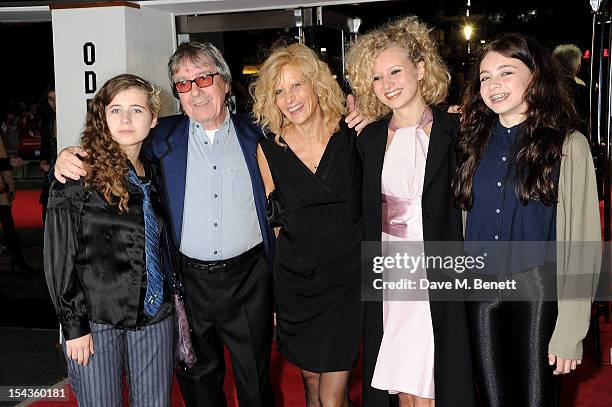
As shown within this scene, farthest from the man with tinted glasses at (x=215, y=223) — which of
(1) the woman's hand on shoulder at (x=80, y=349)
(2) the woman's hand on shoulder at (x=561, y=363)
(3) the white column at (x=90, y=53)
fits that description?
(3) the white column at (x=90, y=53)

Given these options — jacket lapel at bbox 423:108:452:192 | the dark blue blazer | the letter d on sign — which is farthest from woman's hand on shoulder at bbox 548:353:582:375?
Answer: the letter d on sign

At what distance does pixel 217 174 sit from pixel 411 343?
101 centimetres

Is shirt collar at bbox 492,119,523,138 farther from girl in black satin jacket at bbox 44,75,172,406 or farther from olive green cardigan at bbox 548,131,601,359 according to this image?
girl in black satin jacket at bbox 44,75,172,406

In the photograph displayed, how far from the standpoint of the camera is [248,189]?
2812mm

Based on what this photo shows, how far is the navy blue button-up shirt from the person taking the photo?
231cm

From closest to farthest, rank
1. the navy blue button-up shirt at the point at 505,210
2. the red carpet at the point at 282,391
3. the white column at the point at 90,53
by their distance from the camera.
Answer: the navy blue button-up shirt at the point at 505,210, the red carpet at the point at 282,391, the white column at the point at 90,53

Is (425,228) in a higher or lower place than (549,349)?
higher

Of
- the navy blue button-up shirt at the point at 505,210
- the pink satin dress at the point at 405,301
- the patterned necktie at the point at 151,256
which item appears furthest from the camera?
the pink satin dress at the point at 405,301

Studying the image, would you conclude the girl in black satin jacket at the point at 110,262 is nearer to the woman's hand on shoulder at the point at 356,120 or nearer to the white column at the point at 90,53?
the woman's hand on shoulder at the point at 356,120

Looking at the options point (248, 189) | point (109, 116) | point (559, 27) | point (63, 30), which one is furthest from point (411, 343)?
point (559, 27)

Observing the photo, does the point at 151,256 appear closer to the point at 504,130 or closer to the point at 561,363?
the point at 504,130

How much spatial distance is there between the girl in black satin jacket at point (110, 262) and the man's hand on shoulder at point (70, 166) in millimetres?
22

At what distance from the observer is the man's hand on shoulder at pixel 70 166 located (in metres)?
2.37

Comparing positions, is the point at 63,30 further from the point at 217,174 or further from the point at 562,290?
the point at 562,290
